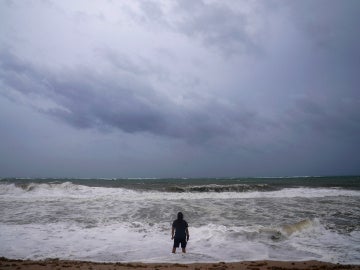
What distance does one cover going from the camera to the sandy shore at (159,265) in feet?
25.9

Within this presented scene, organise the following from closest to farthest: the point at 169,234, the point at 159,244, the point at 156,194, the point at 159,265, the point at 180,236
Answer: the point at 159,265 → the point at 180,236 → the point at 159,244 → the point at 169,234 → the point at 156,194

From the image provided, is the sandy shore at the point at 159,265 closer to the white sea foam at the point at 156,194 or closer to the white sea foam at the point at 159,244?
the white sea foam at the point at 159,244

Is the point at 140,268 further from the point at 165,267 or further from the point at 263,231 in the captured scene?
the point at 263,231

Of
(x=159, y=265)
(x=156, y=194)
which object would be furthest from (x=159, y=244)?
(x=156, y=194)

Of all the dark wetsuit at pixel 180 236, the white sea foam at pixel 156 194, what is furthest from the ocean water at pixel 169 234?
the white sea foam at pixel 156 194

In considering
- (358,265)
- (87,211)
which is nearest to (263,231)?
(358,265)

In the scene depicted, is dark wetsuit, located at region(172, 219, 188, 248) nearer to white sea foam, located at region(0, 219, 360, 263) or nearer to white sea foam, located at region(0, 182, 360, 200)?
white sea foam, located at region(0, 219, 360, 263)

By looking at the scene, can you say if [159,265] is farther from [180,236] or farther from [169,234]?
[169,234]

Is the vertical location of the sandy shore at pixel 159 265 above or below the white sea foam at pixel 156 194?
below

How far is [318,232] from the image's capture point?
1247cm

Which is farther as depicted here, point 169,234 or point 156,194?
point 156,194

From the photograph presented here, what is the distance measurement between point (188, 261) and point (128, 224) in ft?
20.2

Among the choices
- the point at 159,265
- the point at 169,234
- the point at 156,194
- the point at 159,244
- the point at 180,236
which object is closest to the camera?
the point at 159,265

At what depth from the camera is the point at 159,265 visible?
8289mm
